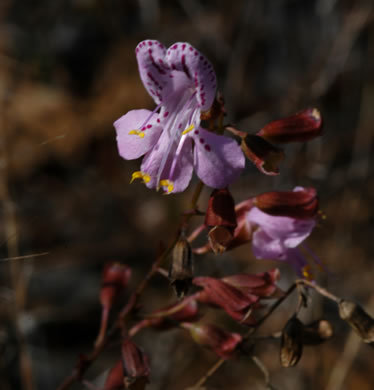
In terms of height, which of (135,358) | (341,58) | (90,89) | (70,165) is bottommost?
(70,165)

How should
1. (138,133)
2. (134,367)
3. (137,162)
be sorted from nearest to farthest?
1. (138,133)
2. (134,367)
3. (137,162)

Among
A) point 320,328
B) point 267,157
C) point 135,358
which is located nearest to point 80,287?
point 135,358

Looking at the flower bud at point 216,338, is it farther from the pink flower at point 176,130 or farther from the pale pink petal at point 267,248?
the pink flower at point 176,130

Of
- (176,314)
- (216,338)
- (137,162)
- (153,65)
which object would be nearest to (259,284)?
(216,338)

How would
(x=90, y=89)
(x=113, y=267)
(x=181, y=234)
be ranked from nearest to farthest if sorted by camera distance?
(x=181, y=234) → (x=113, y=267) → (x=90, y=89)

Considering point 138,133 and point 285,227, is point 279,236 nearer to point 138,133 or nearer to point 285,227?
point 285,227

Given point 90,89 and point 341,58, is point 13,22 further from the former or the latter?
point 341,58

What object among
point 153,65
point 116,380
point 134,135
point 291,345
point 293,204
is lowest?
point 116,380
